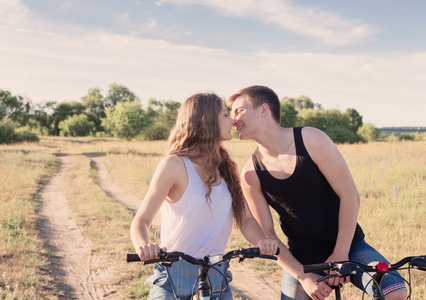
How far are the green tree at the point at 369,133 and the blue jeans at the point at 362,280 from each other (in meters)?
59.3

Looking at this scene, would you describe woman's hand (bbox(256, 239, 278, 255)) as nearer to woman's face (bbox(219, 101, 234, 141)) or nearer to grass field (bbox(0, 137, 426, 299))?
woman's face (bbox(219, 101, 234, 141))

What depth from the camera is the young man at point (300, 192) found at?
2.70m

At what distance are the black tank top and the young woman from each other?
29 centimetres

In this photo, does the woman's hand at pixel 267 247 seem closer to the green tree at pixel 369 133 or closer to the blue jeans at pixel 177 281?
the blue jeans at pixel 177 281

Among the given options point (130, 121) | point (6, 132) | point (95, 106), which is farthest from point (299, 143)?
point (95, 106)

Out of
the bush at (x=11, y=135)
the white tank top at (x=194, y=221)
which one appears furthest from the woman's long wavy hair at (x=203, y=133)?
the bush at (x=11, y=135)

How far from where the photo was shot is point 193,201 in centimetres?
238

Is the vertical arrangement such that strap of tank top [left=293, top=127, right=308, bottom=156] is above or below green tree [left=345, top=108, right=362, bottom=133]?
below

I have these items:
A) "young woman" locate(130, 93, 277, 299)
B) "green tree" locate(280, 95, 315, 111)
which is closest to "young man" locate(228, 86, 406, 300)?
"young woman" locate(130, 93, 277, 299)

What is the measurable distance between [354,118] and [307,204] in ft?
237

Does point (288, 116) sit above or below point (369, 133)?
above

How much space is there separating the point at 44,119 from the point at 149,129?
26.3 metres

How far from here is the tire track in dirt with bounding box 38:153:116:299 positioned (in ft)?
18.3

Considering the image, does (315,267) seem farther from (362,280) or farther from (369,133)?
(369,133)
